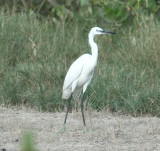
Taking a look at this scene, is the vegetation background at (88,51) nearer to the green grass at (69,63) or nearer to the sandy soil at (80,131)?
the green grass at (69,63)

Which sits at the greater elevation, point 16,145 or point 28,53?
point 28,53

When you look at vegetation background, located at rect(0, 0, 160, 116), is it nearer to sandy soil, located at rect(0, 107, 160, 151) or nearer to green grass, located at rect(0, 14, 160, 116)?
green grass, located at rect(0, 14, 160, 116)

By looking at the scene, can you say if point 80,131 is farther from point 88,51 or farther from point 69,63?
point 88,51

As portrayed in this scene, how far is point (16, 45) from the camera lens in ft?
32.7

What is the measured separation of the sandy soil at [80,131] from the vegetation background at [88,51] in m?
0.30

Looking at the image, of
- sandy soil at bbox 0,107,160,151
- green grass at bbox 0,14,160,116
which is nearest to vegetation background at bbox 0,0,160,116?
green grass at bbox 0,14,160,116

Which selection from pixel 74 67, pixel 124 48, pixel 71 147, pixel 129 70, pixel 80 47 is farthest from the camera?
pixel 80 47

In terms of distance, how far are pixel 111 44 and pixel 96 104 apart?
10.6 ft

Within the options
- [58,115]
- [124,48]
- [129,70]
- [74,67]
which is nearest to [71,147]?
[74,67]

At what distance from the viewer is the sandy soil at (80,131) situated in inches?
221

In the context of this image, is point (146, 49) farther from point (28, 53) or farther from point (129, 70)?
point (28, 53)

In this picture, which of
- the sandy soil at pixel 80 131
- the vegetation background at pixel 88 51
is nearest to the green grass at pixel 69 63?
the vegetation background at pixel 88 51

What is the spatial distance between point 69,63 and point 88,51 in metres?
0.74

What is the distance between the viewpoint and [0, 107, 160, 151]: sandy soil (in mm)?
5613
